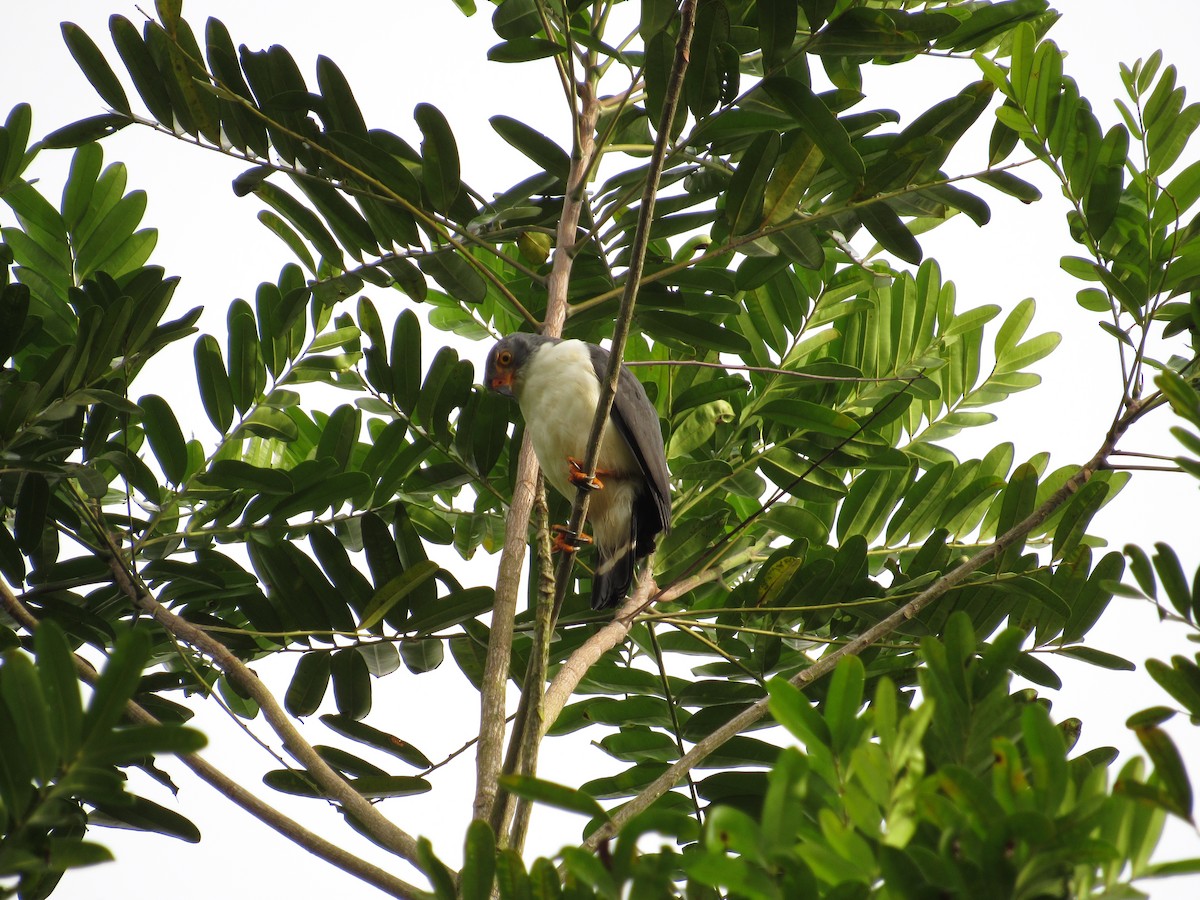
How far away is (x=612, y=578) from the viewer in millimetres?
3854

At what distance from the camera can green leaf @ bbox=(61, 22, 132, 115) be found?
338 cm

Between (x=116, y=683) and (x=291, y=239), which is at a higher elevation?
(x=291, y=239)

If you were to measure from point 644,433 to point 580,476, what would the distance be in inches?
17.1

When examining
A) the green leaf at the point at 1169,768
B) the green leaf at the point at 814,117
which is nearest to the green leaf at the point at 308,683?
the green leaf at the point at 814,117

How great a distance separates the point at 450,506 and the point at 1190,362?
2602 mm

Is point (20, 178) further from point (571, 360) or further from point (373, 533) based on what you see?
point (571, 360)

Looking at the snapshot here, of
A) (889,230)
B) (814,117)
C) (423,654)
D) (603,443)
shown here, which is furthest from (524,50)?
(423,654)

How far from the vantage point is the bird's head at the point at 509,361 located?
4.29 m

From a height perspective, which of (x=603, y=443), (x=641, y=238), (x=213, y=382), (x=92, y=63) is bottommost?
(x=641, y=238)

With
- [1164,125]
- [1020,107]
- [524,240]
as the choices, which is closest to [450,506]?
[524,240]

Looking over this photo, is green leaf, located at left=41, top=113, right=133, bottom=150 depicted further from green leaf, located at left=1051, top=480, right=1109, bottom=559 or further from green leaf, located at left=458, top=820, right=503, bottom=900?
green leaf, located at left=1051, top=480, right=1109, bottom=559

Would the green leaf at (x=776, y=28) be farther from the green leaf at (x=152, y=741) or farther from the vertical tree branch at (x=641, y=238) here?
the green leaf at (x=152, y=741)

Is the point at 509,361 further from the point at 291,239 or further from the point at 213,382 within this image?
the point at 213,382

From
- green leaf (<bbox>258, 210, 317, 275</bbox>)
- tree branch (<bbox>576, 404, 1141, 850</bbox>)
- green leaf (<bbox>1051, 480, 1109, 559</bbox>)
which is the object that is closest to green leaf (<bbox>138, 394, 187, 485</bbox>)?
green leaf (<bbox>258, 210, 317, 275</bbox>)
